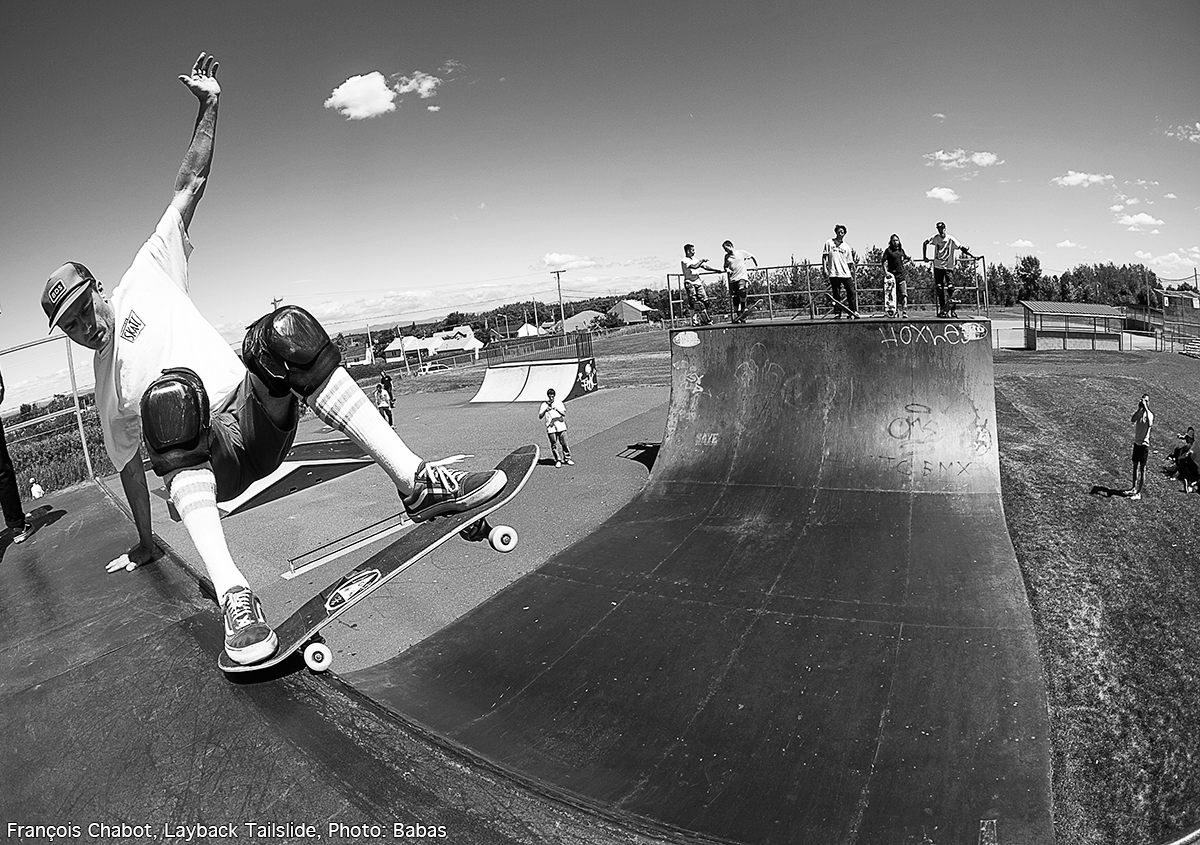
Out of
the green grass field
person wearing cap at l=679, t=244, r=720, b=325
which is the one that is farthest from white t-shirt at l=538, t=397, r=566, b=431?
the green grass field

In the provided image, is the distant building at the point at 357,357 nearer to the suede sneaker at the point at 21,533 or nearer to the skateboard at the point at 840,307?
the skateboard at the point at 840,307

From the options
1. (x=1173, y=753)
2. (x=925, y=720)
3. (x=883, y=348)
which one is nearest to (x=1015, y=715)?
(x=925, y=720)

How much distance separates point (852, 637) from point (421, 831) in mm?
4246

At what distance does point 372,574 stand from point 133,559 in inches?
103

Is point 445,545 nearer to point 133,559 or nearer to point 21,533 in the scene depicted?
point 21,533

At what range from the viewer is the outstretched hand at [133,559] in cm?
448

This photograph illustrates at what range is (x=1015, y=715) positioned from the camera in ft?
14.2

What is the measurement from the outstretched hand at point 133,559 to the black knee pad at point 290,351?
9.19ft

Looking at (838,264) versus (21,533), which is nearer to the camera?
(21,533)

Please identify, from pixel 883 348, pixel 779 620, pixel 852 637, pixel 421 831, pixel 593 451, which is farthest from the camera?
pixel 593 451

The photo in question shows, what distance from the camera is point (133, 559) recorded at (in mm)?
4535

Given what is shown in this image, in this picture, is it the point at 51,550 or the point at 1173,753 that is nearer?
the point at 1173,753

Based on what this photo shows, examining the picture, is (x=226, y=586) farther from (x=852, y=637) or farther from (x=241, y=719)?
(x=852, y=637)

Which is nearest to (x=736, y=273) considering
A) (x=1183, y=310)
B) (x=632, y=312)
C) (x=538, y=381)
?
(x=538, y=381)
